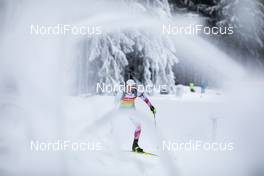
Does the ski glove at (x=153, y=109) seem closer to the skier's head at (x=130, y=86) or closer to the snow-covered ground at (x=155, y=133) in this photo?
the snow-covered ground at (x=155, y=133)

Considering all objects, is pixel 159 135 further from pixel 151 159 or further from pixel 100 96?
pixel 100 96

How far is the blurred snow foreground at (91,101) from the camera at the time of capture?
7.50 feet

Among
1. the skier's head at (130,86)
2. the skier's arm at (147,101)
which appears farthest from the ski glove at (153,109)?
the skier's head at (130,86)

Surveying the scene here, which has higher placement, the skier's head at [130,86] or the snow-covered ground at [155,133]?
the skier's head at [130,86]

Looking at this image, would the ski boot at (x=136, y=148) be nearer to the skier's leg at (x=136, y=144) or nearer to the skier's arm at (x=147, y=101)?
the skier's leg at (x=136, y=144)

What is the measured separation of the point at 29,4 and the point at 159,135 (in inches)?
37.9

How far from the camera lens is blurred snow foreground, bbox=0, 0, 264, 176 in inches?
90.0

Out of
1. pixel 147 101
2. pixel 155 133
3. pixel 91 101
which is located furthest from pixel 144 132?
pixel 91 101

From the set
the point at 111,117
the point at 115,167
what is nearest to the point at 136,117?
the point at 111,117

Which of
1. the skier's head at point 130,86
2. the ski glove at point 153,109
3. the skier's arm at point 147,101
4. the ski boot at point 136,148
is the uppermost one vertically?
the skier's head at point 130,86

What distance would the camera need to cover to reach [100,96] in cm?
229

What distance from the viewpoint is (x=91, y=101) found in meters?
2.29

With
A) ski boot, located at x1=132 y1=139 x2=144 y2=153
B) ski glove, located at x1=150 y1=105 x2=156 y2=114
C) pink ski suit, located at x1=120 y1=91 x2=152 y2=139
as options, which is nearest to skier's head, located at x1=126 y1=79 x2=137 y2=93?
pink ski suit, located at x1=120 y1=91 x2=152 y2=139

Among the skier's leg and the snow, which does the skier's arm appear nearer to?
the snow
